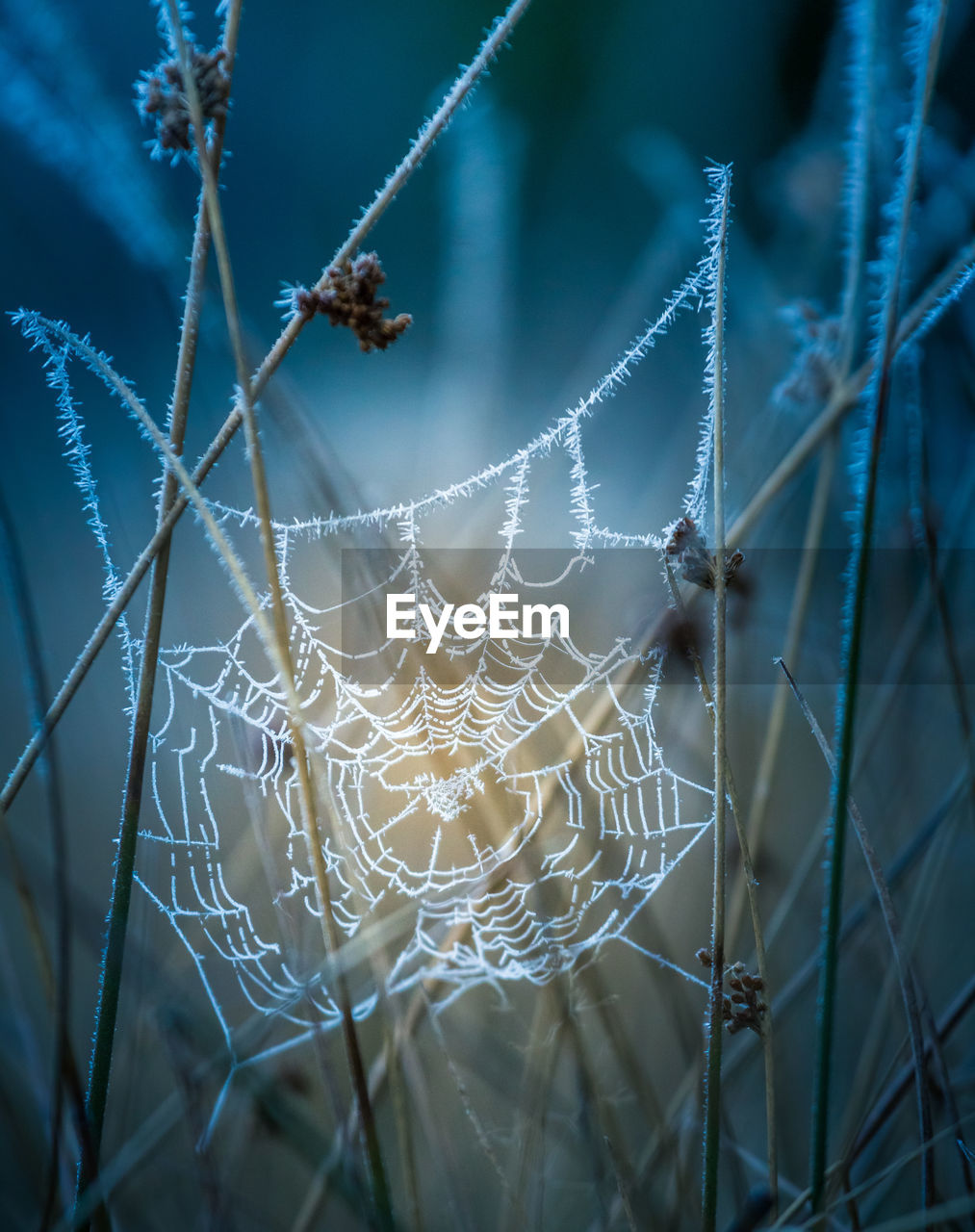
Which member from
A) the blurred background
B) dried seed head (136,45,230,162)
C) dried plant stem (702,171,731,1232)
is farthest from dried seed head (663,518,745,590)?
dried seed head (136,45,230,162)

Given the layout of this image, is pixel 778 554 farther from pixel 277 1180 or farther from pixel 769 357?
pixel 277 1180

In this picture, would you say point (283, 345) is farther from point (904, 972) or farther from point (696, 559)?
point (904, 972)

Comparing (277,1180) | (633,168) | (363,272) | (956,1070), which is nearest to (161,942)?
(277,1180)

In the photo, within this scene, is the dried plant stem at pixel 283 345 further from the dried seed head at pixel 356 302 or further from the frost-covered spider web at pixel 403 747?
the frost-covered spider web at pixel 403 747

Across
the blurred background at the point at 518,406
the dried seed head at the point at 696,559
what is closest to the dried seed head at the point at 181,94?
the blurred background at the point at 518,406

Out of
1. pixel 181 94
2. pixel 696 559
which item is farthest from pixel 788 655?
pixel 181 94
